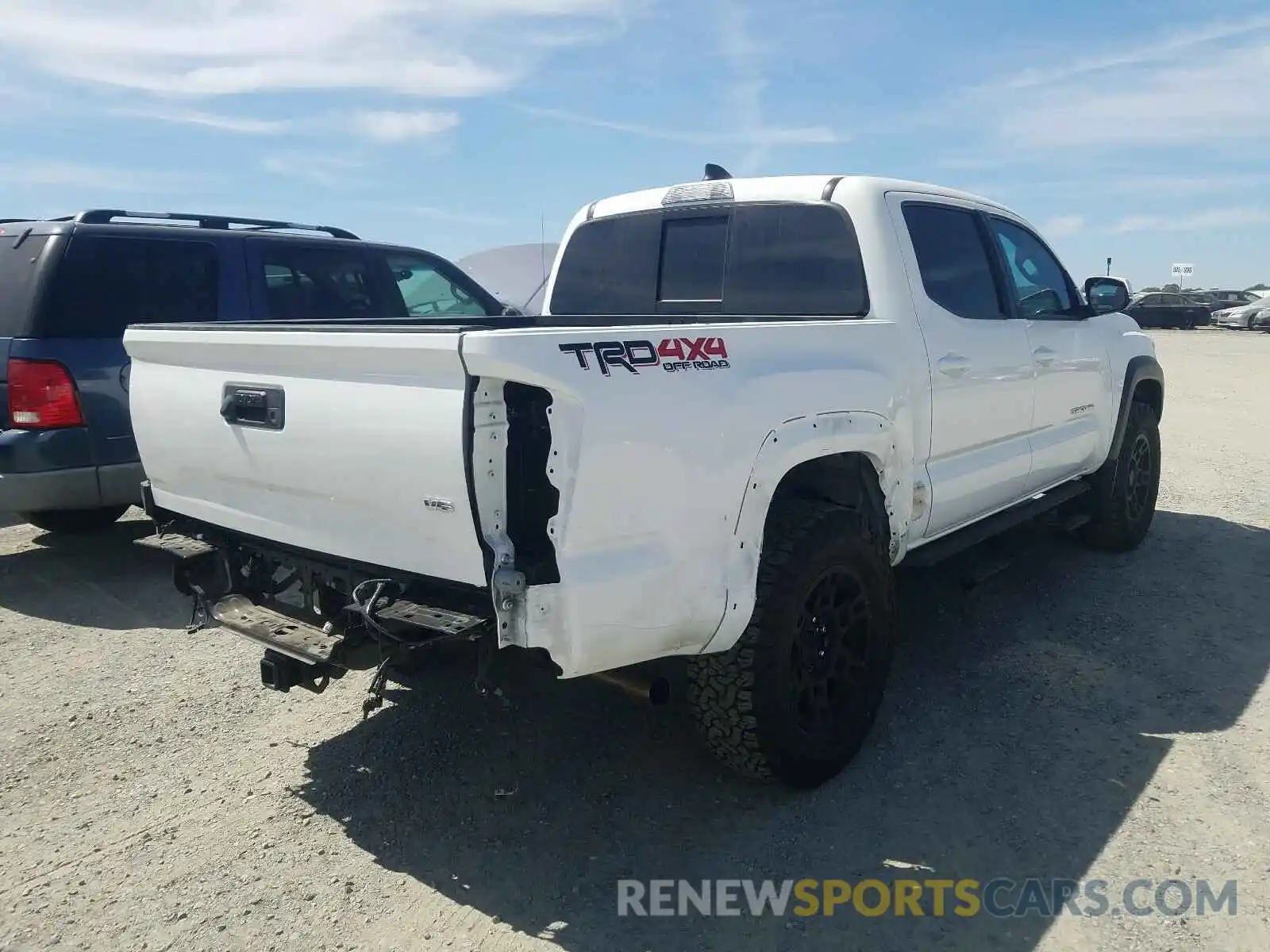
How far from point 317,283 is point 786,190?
3.83m

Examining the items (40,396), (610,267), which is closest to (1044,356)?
(610,267)

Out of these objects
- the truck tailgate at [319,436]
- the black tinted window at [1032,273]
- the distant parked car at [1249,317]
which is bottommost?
the distant parked car at [1249,317]

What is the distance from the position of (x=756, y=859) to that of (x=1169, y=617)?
3.15 metres

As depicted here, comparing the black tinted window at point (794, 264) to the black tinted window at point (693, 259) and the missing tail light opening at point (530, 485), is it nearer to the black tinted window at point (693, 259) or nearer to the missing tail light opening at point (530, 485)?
the black tinted window at point (693, 259)

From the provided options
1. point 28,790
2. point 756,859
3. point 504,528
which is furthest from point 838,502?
point 28,790

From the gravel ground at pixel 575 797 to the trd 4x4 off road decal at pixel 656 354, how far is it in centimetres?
120

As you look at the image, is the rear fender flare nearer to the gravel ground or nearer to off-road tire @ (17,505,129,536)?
the gravel ground

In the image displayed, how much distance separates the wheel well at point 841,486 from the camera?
10.9 ft

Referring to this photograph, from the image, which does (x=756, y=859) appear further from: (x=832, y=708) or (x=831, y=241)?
(x=831, y=241)

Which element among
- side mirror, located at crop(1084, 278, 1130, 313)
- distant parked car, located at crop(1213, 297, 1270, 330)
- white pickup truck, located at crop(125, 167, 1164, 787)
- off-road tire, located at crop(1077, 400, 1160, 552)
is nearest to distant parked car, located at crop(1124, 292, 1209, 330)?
distant parked car, located at crop(1213, 297, 1270, 330)

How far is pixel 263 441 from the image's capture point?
300 centimetres

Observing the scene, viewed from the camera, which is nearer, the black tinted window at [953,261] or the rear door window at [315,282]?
the black tinted window at [953,261]

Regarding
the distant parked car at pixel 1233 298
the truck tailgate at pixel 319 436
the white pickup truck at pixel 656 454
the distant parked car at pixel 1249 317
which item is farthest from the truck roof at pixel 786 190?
the distant parked car at pixel 1233 298

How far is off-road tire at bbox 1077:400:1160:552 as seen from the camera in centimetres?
591
